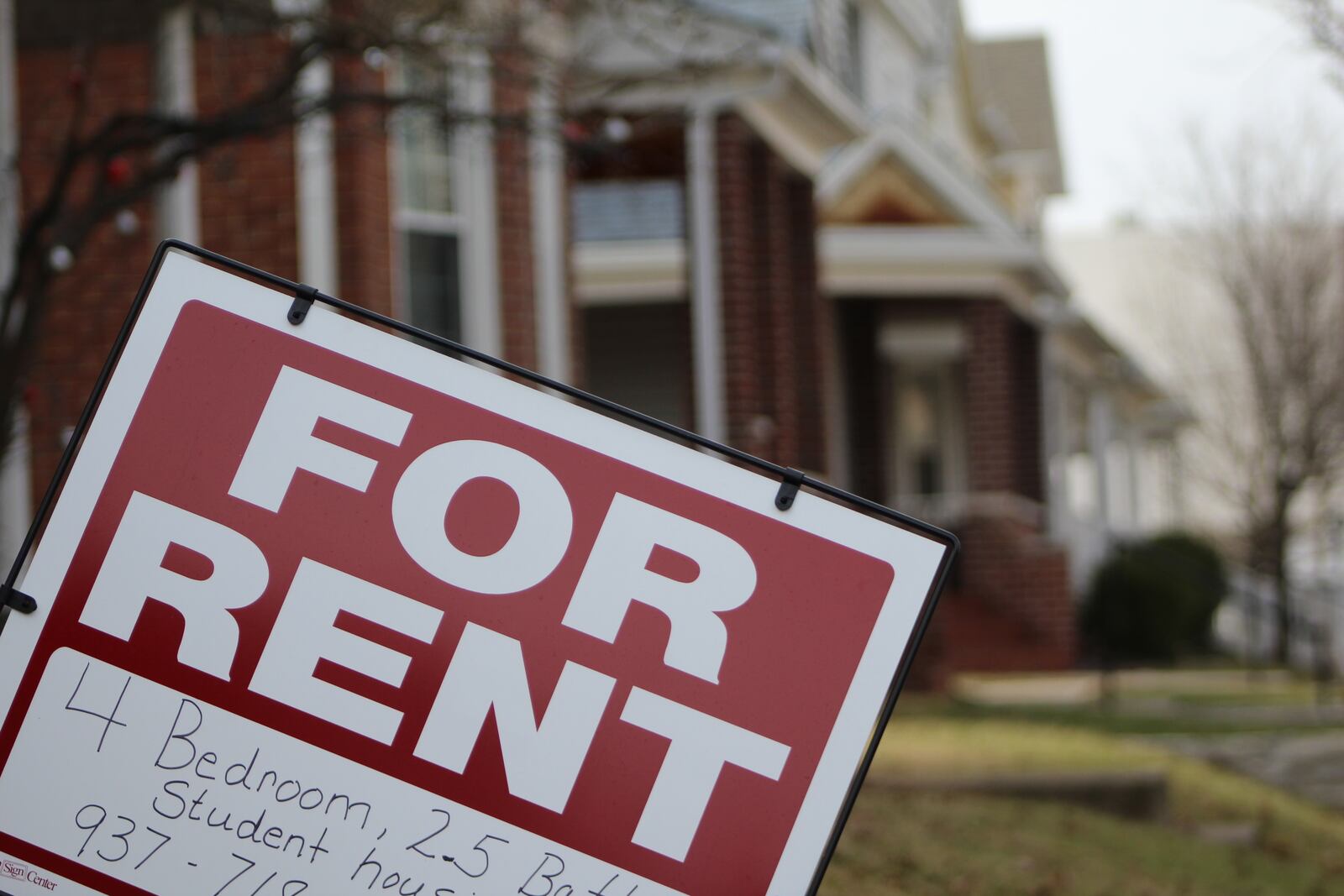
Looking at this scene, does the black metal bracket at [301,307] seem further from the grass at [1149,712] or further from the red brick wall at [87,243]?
the grass at [1149,712]

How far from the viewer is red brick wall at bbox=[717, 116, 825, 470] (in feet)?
42.5

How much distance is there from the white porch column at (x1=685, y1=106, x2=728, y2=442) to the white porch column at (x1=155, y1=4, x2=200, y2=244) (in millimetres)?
4836

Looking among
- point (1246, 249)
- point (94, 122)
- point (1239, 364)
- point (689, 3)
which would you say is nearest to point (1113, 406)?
point (1239, 364)

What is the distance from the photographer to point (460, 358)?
2805 mm

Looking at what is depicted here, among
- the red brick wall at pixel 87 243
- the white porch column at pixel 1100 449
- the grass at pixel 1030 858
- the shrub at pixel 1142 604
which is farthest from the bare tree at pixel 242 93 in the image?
the white porch column at pixel 1100 449

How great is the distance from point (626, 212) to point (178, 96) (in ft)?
24.5

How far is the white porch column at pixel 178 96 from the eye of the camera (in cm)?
852

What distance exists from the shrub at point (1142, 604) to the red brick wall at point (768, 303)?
695cm

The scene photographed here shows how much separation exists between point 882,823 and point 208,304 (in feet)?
16.3

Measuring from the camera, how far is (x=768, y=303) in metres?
13.6

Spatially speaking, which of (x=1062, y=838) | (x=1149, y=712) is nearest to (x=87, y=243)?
(x=1062, y=838)

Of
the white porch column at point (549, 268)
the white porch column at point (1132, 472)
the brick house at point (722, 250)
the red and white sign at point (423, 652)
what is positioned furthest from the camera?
the white porch column at point (1132, 472)

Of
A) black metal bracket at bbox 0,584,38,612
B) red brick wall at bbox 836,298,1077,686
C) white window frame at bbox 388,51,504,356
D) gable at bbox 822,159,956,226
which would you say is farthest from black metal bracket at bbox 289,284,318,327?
gable at bbox 822,159,956,226

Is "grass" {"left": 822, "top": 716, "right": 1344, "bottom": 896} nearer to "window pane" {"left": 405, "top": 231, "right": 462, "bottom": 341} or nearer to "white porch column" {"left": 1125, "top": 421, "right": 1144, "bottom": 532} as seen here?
"window pane" {"left": 405, "top": 231, "right": 462, "bottom": 341}
